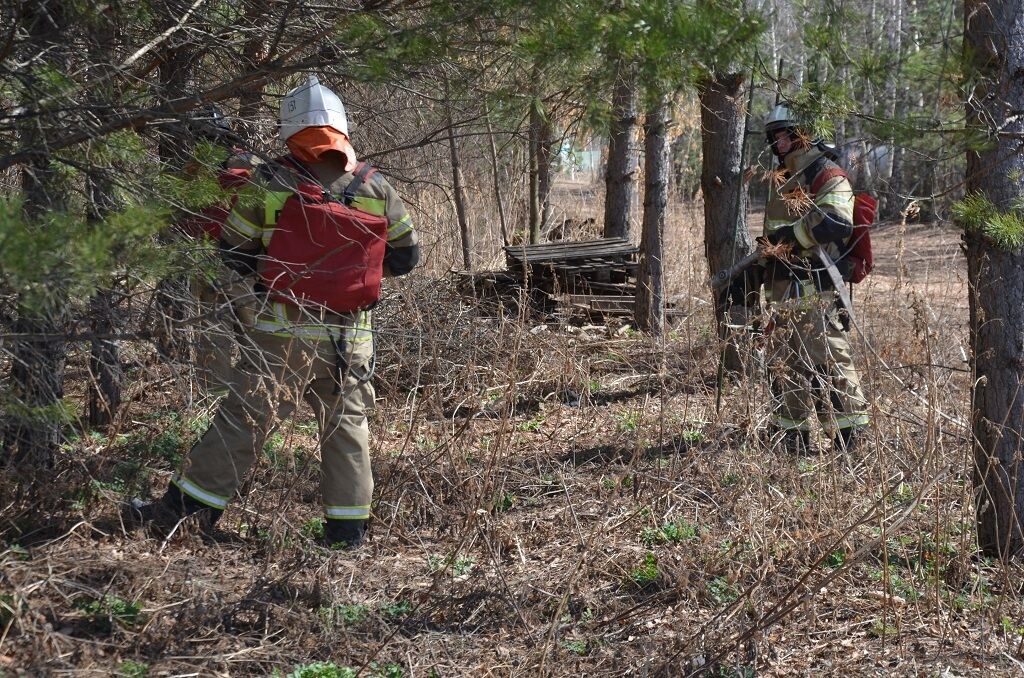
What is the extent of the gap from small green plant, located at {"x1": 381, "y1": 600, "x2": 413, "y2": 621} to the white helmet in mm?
1998

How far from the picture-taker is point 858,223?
6.30m

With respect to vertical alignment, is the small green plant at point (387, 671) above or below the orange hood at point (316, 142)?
below

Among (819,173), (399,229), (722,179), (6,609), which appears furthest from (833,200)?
(6,609)

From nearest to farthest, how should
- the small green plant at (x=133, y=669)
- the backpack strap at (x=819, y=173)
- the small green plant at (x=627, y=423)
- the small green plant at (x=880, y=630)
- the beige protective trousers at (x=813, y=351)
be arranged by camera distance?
the small green plant at (x=133, y=669), the small green plant at (x=880, y=630), the beige protective trousers at (x=813, y=351), the backpack strap at (x=819, y=173), the small green plant at (x=627, y=423)

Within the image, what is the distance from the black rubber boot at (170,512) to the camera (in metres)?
4.58

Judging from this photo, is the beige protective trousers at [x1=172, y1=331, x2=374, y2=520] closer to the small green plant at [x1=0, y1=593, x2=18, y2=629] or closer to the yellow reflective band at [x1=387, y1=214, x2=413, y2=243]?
the yellow reflective band at [x1=387, y1=214, x2=413, y2=243]

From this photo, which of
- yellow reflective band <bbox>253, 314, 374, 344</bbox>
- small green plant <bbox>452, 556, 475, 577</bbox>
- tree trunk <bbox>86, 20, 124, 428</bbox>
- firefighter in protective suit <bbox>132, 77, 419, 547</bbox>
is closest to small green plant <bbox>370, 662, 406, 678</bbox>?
small green plant <bbox>452, 556, 475, 577</bbox>

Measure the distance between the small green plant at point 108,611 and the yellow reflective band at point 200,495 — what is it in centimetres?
70

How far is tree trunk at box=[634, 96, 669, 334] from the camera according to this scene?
841cm

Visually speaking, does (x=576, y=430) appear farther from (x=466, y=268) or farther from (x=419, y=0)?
(x=466, y=268)

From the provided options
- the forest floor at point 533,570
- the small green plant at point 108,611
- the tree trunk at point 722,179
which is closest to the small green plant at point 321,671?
the forest floor at point 533,570

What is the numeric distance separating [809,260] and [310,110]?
3.24m

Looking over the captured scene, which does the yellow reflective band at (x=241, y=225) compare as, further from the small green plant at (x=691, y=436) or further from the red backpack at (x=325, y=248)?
the small green plant at (x=691, y=436)

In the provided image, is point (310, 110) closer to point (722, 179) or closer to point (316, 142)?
point (316, 142)
